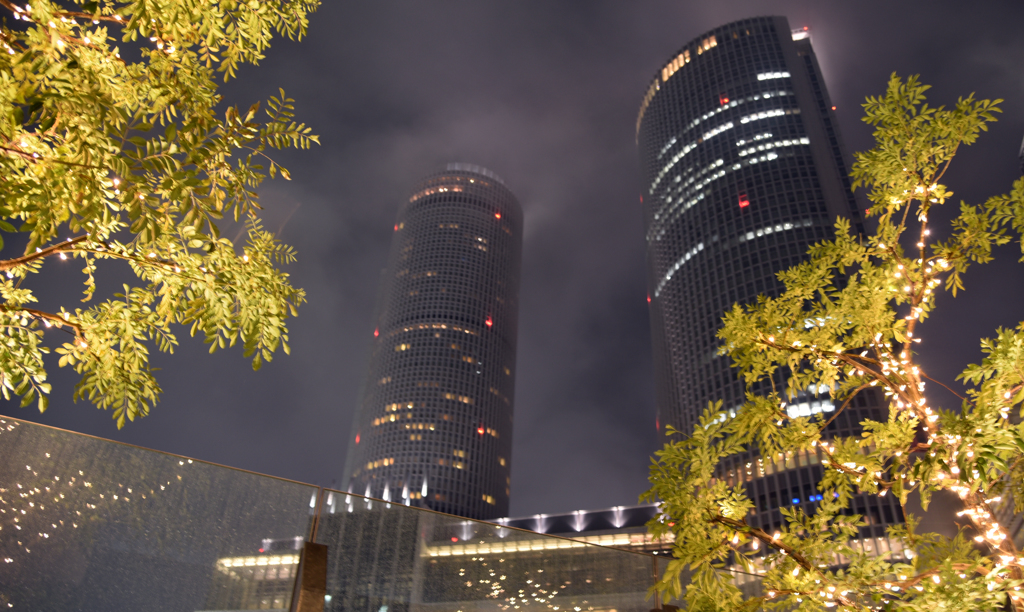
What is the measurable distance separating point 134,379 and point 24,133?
1909mm

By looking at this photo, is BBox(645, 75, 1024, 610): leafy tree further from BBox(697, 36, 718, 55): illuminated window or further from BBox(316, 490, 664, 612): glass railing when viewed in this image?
BBox(697, 36, 718, 55): illuminated window

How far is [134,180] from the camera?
138 inches

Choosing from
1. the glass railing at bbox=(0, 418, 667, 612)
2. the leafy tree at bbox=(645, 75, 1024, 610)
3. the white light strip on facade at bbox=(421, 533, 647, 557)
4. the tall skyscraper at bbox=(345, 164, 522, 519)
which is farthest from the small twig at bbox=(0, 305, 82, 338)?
the tall skyscraper at bbox=(345, 164, 522, 519)

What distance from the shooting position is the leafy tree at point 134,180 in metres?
3.52

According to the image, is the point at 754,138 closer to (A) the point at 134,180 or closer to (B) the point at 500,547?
(B) the point at 500,547

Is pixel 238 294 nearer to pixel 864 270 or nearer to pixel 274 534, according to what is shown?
pixel 274 534

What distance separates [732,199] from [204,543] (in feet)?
365

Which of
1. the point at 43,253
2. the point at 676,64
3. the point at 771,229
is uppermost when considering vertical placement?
the point at 676,64

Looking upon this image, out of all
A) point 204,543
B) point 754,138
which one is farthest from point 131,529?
point 754,138

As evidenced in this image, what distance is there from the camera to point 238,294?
4.25 metres

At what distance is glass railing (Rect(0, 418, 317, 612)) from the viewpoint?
15.3ft

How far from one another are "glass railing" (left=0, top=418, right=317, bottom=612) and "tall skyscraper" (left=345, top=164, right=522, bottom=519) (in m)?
123

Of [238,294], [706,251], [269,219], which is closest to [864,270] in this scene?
[238,294]

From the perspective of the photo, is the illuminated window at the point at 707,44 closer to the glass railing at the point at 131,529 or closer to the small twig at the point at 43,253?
the glass railing at the point at 131,529
